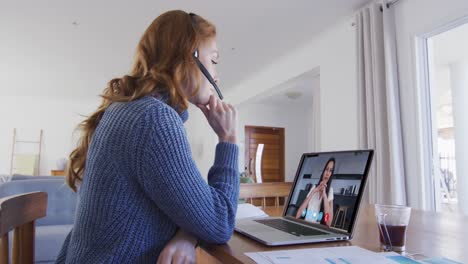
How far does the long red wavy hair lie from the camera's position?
75cm

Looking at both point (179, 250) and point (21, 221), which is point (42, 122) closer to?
point (21, 221)

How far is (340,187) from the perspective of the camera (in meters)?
0.83

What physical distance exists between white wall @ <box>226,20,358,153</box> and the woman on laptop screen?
252cm

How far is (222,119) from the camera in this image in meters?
0.85

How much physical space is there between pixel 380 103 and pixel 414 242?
227 cm

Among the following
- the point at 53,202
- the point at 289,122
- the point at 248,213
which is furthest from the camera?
the point at 289,122

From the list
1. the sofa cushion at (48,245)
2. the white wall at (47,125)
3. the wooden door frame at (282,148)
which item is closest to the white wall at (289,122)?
the wooden door frame at (282,148)

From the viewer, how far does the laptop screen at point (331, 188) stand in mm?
784

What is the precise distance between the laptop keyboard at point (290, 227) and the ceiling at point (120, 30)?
2483 millimetres

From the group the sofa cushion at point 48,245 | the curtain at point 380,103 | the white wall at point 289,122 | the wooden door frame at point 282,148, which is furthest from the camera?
the white wall at point 289,122

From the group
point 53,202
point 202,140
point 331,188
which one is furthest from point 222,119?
point 202,140

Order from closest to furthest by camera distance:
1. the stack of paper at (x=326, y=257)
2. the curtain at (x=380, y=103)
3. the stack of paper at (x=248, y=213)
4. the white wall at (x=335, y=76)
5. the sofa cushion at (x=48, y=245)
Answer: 1. the stack of paper at (x=326, y=257)
2. the stack of paper at (x=248, y=213)
3. the sofa cushion at (x=48, y=245)
4. the curtain at (x=380, y=103)
5. the white wall at (x=335, y=76)

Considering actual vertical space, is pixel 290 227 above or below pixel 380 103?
below

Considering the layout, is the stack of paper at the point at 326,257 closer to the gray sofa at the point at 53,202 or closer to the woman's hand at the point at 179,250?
the woman's hand at the point at 179,250
